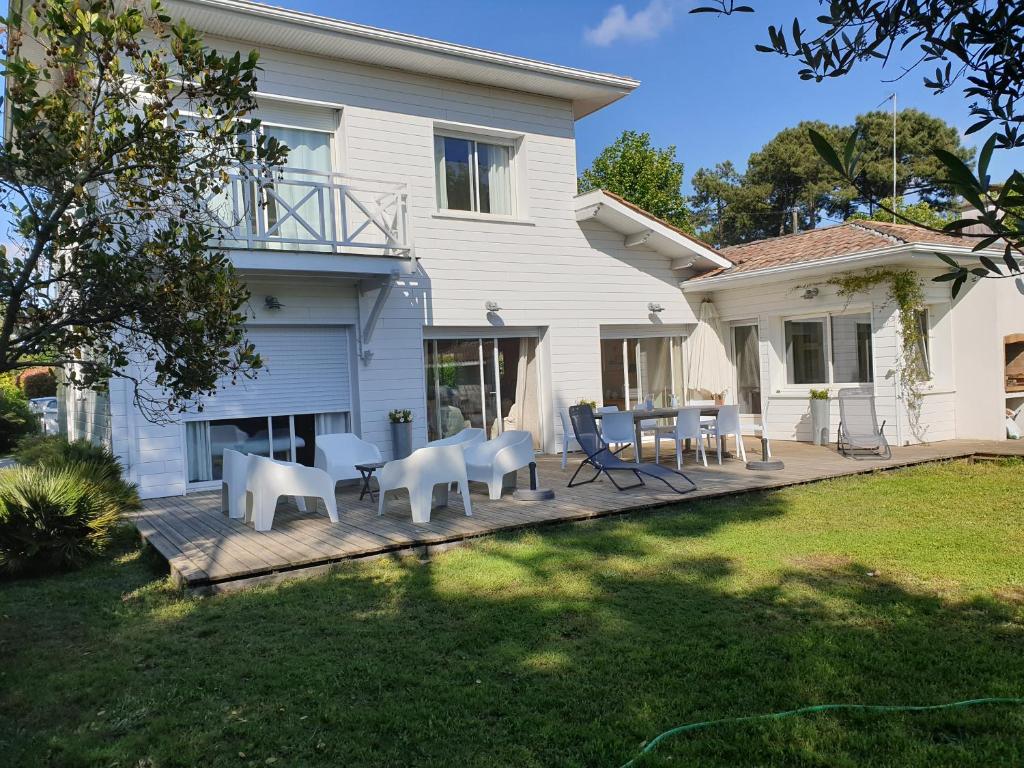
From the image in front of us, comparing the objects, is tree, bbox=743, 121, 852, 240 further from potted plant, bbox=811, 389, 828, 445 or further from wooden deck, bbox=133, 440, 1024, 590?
wooden deck, bbox=133, 440, 1024, 590

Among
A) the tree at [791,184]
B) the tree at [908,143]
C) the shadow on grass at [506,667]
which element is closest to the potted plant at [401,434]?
the shadow on grass at [506,667]

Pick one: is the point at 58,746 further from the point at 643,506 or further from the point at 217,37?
the point at 217,37

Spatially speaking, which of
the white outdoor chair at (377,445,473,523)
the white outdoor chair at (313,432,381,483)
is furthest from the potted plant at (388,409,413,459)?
the white outdoor chair at (377,445,473,523)

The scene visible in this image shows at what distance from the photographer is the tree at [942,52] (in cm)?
199

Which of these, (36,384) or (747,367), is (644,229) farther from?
(36,384)

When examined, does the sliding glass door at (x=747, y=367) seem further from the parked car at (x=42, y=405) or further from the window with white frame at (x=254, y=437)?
the parked car at (x=42, y=405)

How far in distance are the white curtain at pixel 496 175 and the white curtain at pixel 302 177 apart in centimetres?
273

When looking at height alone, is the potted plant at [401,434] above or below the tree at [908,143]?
below

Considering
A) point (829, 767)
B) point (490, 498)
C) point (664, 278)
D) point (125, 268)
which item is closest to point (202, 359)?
point (125, 268)

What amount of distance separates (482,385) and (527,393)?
3.04 ft

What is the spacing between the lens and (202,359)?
14.7 ft

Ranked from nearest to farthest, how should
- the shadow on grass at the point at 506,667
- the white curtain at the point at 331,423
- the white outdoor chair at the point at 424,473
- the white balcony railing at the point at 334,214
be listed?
the shadow on grass at the point at 506,667
the white outdoor chair at the point at 424,473
the white balcony railing at the point at 334,214
the white curtain at the point at 331,423

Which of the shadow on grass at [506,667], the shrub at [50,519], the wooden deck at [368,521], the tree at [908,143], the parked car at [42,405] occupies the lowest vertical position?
A: the shadow on grass at [506,667]

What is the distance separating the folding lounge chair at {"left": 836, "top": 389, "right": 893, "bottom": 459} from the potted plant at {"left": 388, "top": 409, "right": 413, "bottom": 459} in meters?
6.37
